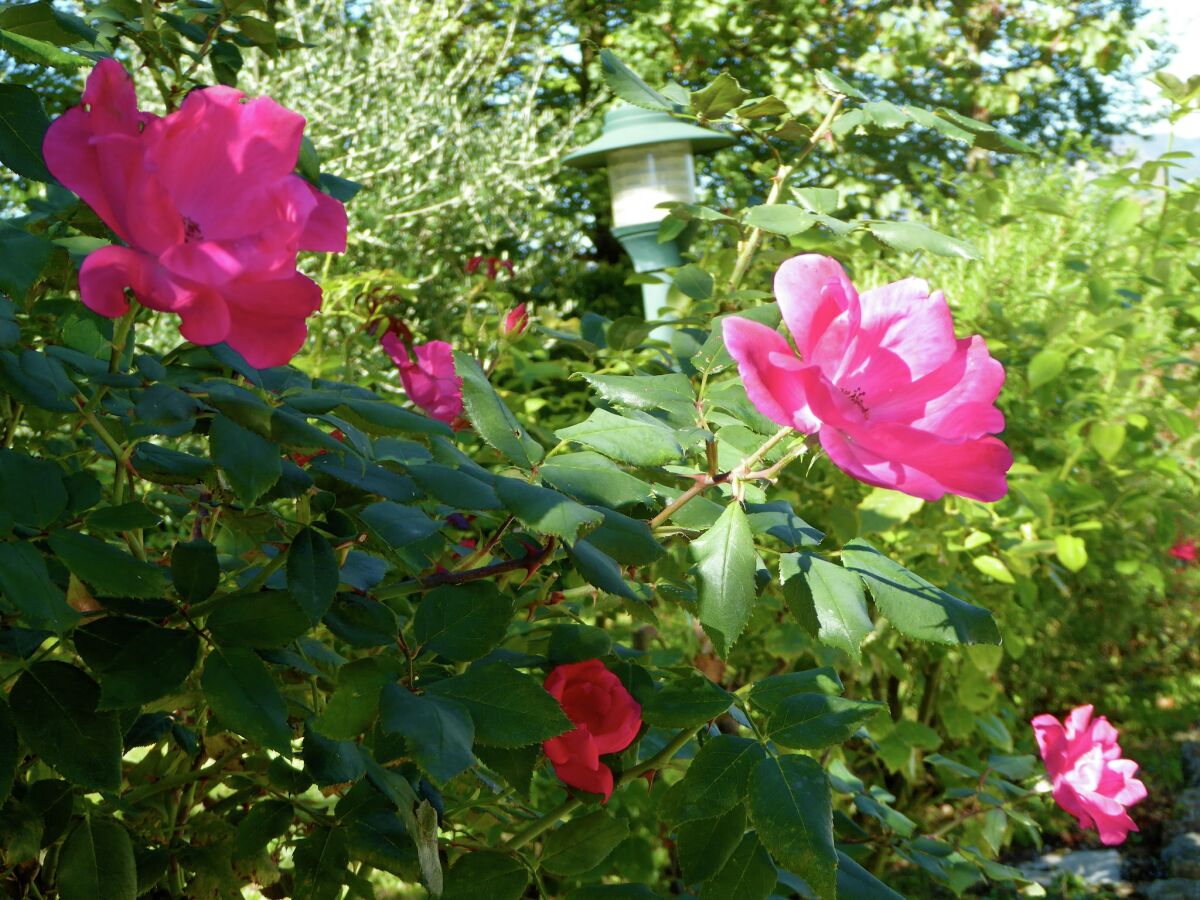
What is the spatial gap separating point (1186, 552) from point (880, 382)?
363 cm

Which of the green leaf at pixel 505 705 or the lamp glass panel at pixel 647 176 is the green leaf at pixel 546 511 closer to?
the green leaf at pixel 505 705

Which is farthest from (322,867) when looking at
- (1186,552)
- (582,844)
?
(1186,552)

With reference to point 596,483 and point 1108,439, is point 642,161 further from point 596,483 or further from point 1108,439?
point 596,483

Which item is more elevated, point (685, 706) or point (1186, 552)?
point (685, 706)

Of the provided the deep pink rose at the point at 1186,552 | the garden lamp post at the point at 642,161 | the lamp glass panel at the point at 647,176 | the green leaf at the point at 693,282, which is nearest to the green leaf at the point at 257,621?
the green leaf at the point at 693,282

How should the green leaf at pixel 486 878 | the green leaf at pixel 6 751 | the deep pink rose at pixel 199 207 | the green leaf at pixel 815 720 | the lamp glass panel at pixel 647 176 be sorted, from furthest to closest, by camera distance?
the lamp glass panel at pixel 647 176
the green leaf at pixel 486 878
the green leaf at pixel 815 720
the green leaf at pixel 6 751
the deep pink rose at pixel 199 207

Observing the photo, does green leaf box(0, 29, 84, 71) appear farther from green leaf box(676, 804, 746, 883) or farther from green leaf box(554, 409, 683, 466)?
→ green leaf box(676, 804, 746, 883)

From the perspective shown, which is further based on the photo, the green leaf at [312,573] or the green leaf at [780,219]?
the green leaf at [780,219]

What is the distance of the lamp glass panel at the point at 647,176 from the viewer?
3.64 metres

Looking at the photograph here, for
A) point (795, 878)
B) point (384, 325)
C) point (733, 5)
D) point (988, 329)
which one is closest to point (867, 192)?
point (733, 5)

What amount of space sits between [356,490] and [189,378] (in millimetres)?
173

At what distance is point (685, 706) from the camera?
867mm

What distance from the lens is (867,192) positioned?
8000 mm

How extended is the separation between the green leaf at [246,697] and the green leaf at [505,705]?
0.09 metres
